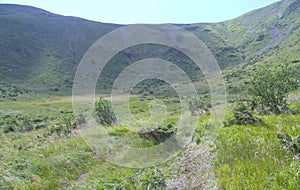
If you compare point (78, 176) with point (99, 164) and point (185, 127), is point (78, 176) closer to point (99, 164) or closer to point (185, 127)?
point (99, 164)

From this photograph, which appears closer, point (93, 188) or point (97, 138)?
Result: point (93, 188)

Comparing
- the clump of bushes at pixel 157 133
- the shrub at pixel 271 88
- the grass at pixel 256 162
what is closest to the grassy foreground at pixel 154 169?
the grass at pixel 256 162

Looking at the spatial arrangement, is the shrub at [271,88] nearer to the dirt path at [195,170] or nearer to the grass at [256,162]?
the grass at [256,162]

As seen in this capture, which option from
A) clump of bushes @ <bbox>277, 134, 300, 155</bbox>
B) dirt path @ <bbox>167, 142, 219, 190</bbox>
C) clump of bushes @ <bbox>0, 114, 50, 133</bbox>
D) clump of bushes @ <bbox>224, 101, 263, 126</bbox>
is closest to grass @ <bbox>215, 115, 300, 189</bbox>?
clump of bushes @ <bbox>277, 134, 300, 155</bbox>

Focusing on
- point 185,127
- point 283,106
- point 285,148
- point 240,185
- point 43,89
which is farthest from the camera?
point 43,89

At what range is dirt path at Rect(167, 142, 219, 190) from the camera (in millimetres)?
8827

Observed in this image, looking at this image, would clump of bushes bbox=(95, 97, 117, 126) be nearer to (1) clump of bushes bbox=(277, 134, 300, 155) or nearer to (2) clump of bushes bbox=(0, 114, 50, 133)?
(1) clump of bushes bbox=(277, 134, 300, 155)

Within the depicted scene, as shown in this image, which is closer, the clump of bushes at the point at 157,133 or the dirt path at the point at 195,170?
the dirt path at the point at 195,170

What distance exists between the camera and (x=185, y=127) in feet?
67.4

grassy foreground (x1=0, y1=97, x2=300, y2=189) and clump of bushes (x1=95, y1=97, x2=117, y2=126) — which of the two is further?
clump of bushes (x1=95, y1=97, x2=117, y2=126)

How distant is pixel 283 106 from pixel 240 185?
13320 mm

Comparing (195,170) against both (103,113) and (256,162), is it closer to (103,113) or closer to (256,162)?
(256,162)

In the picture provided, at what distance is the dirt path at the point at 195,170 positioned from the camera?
29.0 ft

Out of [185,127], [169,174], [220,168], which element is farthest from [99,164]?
[185,127]
